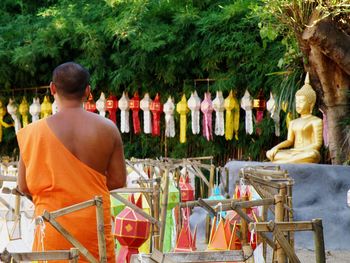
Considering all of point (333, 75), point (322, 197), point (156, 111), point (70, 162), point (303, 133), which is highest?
point (333, 75)

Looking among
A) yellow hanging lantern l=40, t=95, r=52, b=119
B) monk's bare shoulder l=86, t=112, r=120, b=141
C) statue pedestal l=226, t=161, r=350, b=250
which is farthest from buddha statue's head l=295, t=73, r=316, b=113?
monk's bare shoulder l=86, t=112, r=120, b=141

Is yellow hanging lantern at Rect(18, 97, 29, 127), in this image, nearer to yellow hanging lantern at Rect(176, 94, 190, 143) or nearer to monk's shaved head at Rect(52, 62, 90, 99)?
yellow hanging lantern at Rect(176, 94, 190, 143)

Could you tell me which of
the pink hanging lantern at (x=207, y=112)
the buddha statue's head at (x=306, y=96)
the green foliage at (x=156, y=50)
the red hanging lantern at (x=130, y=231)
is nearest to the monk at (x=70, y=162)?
the red hanging lantern at (x=130, y=231)

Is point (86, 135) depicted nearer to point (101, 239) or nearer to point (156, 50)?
point (101, 239)

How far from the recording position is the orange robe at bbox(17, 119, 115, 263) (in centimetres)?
376

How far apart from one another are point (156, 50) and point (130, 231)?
25.7 feet

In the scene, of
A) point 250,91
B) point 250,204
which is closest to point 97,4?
point 250,91

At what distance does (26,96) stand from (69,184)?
10995mm

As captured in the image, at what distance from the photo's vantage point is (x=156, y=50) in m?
12.6

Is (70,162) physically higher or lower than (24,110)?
lower

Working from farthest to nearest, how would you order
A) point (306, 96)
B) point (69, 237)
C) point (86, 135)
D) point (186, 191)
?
1. point (306, 96)
2. point (186, 191)
3. point (86, 135)
4. point (69, 237)

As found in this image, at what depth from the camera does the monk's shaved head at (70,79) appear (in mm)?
3865

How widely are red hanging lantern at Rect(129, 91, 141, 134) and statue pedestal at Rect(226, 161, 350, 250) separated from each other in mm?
4163

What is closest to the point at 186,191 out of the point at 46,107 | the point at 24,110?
the point at 46,107
